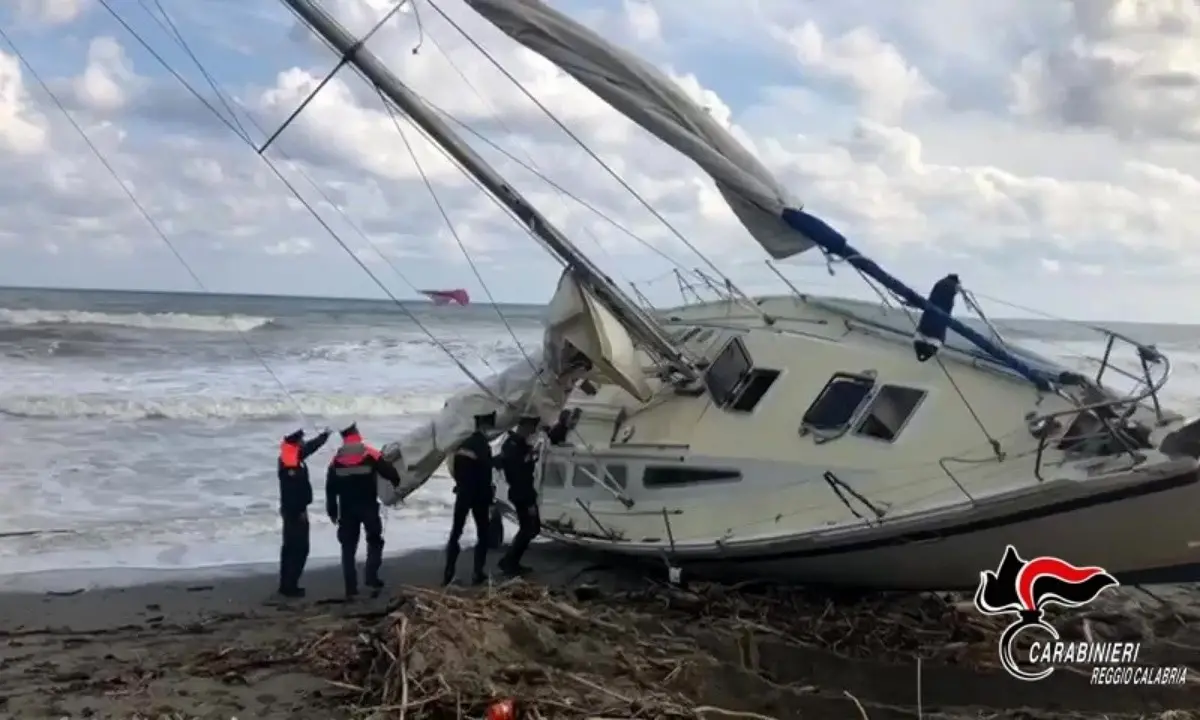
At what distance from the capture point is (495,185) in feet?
36.1

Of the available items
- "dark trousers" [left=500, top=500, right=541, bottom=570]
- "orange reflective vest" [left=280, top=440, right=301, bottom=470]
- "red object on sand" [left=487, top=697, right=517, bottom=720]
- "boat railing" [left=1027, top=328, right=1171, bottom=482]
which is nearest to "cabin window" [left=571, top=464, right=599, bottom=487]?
"dark trousers" [left=500, top=500, right=541, bottom=570]

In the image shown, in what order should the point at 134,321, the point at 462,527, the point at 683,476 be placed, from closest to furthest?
the point at 683,476, the point at 462,527, the point at 134,321

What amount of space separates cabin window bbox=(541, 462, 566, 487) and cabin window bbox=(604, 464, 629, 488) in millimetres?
936

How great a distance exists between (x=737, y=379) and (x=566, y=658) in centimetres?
458

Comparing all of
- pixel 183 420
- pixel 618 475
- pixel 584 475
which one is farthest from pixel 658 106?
pixel 183 420

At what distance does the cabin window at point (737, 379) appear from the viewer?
10875mm

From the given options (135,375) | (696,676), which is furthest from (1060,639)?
(135,375)

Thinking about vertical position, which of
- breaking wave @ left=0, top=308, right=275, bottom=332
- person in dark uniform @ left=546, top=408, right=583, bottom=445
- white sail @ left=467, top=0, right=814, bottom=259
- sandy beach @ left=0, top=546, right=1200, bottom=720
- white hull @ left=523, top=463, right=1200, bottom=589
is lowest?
sandy beach @ left=0, top=546, right=1200, bottom=720

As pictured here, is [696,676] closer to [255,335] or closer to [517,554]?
[517,554]

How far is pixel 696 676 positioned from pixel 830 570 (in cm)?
250

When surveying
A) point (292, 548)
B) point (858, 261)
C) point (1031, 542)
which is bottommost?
point (292, 548)

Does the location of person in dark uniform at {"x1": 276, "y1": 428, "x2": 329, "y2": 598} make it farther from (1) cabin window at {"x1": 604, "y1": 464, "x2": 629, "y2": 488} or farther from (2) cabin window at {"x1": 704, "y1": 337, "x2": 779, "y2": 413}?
(2) cabin window at {"x1": 704, "y1": 337, "x2": 779, "y2": 413}

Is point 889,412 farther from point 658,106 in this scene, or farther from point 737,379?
point 658,106

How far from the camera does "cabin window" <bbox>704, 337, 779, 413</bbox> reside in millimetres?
10875
